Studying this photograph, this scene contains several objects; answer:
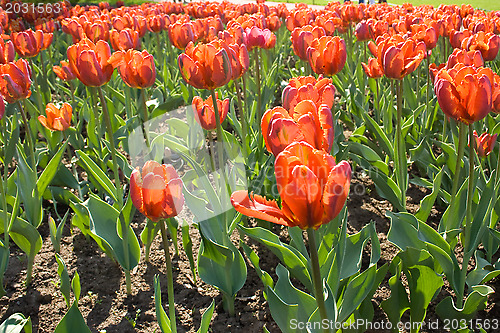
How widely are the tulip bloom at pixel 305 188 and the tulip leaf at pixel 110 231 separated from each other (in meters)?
1.24

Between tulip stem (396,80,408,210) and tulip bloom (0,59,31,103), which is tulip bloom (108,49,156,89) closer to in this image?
tulip bloom (0,59,31,103)

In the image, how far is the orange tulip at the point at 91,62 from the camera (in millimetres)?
1984

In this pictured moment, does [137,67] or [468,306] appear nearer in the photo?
[468,306]

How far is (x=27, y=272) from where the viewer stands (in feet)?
7.41

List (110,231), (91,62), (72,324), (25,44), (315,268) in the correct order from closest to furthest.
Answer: (315,268), (72,324), (91,62), (110,231), (25,44)

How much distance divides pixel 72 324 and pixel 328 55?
1629 mm

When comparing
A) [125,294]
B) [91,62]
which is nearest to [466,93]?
[91,62]

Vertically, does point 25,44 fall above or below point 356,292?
above

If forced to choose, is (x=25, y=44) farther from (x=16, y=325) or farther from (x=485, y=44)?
(x=485, y=44)

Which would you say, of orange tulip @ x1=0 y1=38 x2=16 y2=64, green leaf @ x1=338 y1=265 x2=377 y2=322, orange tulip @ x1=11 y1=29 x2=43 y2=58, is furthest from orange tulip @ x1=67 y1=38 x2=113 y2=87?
green leaf @ x1=338 y1=265 x2=377 y2=322

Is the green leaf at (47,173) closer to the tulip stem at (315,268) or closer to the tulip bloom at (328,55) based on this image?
the tulip bloom at (328,55)

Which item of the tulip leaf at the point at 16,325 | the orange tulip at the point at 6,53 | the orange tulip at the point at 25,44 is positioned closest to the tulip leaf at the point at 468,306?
the tulip leaf at the point at 16,325

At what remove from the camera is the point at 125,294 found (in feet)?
7.22

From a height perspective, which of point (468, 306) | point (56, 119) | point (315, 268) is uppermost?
point (315, 268)
